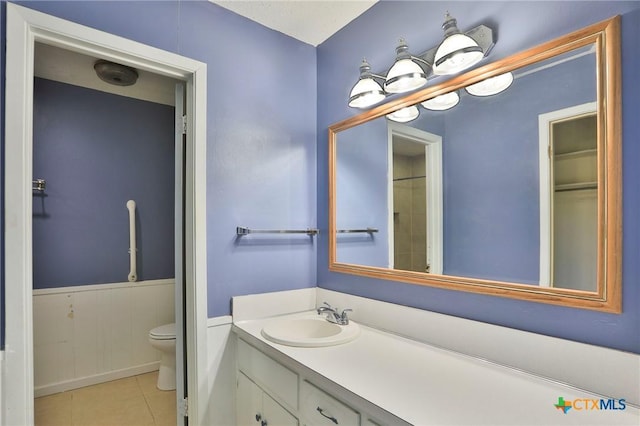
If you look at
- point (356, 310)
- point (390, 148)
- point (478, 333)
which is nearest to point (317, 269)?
point (356, 310)

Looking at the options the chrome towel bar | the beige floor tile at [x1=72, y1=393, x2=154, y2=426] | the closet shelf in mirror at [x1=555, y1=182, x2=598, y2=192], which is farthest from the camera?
the chrome towel bar

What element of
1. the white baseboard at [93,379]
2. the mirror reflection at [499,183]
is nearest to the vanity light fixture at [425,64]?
the mirror reflection at [499,183]

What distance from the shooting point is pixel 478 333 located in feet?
4.23

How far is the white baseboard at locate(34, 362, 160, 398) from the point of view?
256 centimetres

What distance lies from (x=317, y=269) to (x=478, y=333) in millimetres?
1041

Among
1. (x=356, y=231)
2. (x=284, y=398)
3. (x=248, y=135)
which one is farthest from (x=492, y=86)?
(x=284, y=398)

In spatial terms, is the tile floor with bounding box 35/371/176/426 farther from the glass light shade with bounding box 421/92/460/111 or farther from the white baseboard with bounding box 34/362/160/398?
the glass light shade with bounding box 421/92/460/111

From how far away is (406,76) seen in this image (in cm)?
147

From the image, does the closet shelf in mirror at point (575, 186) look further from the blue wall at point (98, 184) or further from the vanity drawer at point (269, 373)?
the blue wall at point (98, 184)

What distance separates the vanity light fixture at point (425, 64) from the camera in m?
1.28

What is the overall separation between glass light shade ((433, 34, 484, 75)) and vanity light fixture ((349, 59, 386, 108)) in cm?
34

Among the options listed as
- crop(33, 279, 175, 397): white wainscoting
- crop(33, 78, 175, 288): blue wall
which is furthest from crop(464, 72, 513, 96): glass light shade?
crop(33, 279, 175, 397): white wainscoting

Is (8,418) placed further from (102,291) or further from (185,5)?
(185,5)

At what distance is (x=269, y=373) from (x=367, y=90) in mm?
1383
